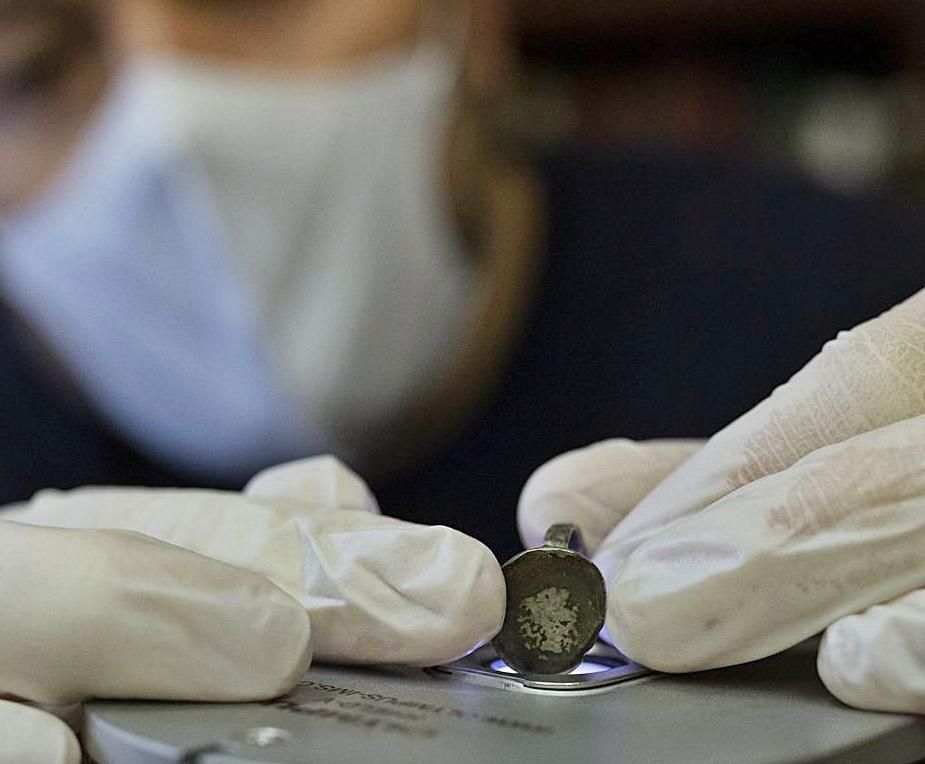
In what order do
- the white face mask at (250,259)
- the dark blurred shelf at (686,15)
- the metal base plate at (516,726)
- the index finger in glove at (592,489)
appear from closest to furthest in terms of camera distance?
the metal base plate at (516,726) → the index finger in glove at (592,489) → the white face mask at (250,259) → the dark blurred shelf at (686,15)

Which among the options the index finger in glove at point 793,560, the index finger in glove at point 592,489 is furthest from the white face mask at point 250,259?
the index finger in glove at point 793,560

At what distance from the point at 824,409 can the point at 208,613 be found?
0.69 ft

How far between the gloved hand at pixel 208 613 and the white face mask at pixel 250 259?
79 centimetres

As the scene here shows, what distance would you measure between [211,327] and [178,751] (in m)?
0.91

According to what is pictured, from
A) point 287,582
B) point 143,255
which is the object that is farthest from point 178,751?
point 143,255

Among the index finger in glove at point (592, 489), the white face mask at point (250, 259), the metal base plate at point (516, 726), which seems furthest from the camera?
the white face mask at point (250, 259)

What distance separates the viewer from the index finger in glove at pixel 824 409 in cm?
40

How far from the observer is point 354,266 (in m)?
1.24

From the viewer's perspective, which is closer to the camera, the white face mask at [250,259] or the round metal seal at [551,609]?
the round metal seal at [551,609]

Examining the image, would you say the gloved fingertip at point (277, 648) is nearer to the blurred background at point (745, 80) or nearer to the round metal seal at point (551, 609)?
the round metal seal at point (551, 609)

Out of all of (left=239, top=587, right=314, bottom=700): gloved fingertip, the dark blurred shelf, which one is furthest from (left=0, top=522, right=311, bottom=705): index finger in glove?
the dark blurred shelf

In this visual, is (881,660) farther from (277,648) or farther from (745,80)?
(745,80)

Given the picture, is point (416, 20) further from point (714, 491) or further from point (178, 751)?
point (178, 751)

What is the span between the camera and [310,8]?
1275 millimetres
